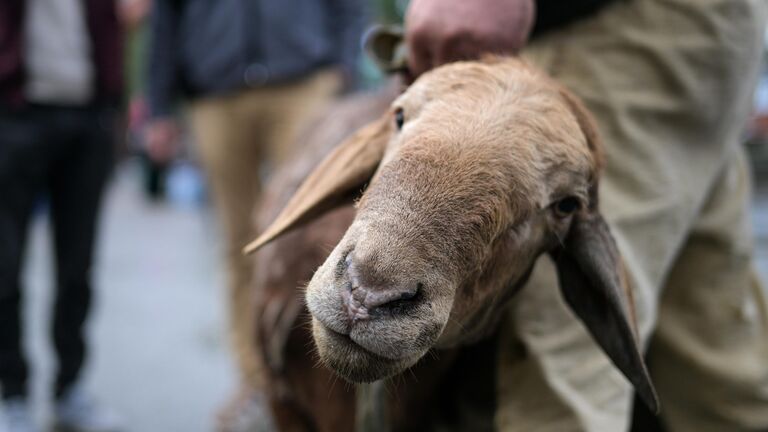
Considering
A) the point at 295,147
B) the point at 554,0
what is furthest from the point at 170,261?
the point at 554,0

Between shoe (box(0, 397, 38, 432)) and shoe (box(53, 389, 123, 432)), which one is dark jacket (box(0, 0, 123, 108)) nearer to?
shoe (box(0, 397, 38, 432))

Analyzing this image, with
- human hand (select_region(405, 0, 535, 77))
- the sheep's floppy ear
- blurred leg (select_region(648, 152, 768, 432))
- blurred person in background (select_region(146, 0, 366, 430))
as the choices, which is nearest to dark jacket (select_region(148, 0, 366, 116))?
blurred person in background (select_region(146, 0, 366, 430))

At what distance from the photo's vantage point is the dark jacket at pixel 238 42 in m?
4.10

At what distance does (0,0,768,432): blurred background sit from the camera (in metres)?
4.06

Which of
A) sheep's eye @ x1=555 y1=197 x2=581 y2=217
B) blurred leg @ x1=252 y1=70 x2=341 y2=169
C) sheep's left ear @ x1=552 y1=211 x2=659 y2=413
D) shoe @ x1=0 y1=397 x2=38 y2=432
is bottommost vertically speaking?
shoe @ x1=0 y1=397 x2=38 y2=432

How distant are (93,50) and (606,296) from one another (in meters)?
2.67

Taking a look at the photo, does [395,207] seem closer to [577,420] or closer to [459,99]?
[459,99]

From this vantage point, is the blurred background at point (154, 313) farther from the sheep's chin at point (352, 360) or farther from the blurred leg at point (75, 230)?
the sheep's chin at point (352, 360)

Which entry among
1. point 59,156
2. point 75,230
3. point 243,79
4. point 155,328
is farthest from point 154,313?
point 59,156

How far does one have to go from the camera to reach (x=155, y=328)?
516 cm

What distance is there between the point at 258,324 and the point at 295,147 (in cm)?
119

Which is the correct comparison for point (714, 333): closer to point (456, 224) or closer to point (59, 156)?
point (456, 224)

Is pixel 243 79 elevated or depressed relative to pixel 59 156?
depressed

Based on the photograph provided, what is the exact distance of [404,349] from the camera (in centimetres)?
145
